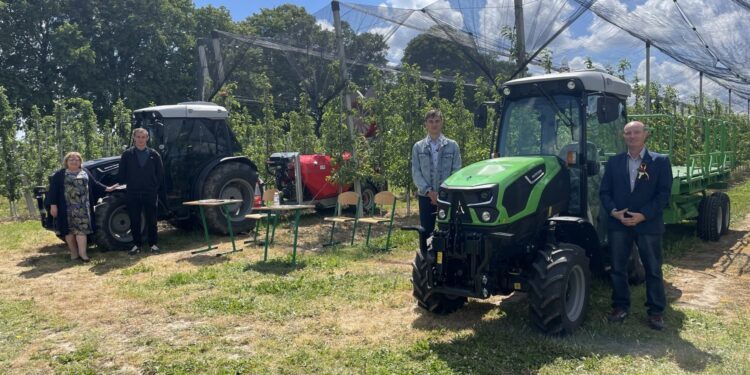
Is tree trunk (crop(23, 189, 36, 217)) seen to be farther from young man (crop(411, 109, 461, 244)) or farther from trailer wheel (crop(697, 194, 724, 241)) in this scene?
trailer wheel (crop(697, 194, 724, 241))

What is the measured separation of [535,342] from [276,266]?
3.84 metres

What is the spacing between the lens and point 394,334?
4.55 meters

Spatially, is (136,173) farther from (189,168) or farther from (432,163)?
(432,163)

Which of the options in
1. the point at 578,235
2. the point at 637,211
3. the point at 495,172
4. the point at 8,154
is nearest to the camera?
the point at 495,172

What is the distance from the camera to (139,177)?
784 centimetres

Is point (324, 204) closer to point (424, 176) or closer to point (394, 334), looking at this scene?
point (424, 176)

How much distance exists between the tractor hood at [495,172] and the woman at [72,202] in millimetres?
5458

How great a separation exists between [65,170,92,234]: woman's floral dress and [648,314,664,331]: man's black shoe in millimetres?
6913

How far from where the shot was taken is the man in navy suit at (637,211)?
4465mm

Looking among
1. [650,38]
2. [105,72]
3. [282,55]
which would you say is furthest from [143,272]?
[105,72]

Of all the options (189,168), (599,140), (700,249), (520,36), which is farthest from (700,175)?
(189,168)

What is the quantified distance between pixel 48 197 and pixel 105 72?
66.2 ft

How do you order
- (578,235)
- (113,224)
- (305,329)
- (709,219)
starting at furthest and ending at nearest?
(113,224)
(709,219)
(578,235)
(305,329)

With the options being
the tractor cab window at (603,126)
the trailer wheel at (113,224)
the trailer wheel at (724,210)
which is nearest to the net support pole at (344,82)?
the trailer wheel at (113,224)
